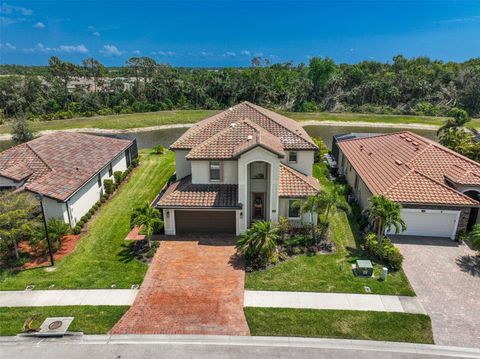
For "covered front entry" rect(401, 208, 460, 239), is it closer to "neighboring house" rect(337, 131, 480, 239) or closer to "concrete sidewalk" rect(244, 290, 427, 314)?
"neighboring house" rect(337, 131, 480, 239)

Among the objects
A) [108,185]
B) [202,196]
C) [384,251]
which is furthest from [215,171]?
[384,251]

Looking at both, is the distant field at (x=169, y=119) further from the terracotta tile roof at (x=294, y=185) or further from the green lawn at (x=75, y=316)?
the green lawn at (x=75, y=316)

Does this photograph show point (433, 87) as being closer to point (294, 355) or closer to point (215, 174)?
point (215, 174)

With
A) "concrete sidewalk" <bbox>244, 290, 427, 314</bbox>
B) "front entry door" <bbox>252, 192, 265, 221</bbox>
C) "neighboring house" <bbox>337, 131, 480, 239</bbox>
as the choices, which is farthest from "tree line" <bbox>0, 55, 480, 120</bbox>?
"concrete sidewalk" <bbox>244, 290, 427, 314</bbox>

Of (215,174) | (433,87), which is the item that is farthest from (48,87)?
(433,87)

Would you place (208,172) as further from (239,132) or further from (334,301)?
(334,301)
